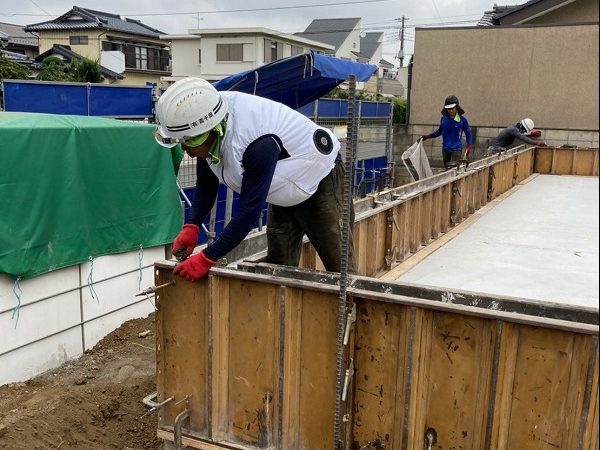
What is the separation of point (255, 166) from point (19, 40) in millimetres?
40646

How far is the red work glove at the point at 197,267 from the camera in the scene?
2848 millimetres

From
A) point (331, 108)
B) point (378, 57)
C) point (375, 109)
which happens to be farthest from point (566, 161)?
point (378, 57)

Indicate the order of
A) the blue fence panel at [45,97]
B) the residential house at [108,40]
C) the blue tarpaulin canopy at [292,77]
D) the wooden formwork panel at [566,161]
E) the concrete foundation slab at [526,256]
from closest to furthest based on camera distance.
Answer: the concrete foundation slab at [526,256] < the blue tarpaulin canopy at [292,77] < the blue fence panel at [45,97] < the wooden formwork panel at [566,161] < the residential house at [108,40]

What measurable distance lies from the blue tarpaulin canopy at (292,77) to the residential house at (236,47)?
24750 mm

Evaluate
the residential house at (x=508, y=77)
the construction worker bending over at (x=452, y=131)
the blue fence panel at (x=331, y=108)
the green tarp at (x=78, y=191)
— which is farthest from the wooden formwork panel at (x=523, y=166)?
the green tarp at (x=78, y=191)

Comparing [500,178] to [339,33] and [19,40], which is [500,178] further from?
[339,33]

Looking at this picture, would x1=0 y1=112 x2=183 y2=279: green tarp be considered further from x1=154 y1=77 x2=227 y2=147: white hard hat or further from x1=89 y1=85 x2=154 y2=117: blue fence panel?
x1=89 y1=85 x2=154 y2=117: blue fence panel

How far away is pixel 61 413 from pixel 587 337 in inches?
137

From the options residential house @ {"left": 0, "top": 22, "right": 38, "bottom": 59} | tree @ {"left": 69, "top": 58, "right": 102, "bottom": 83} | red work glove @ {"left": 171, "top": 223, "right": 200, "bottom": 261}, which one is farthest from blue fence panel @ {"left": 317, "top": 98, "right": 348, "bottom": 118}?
residential house @ {"left": 0, "top": 22, "right": 38, "bottom": 59}

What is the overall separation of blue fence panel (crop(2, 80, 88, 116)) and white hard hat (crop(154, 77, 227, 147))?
6846 millimetres

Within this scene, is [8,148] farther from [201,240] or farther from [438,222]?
[438,222]

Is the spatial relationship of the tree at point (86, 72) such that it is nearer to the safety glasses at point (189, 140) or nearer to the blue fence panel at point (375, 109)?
the blue fence panel at point (375, 109)

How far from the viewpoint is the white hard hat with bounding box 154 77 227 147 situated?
2758 millimetres

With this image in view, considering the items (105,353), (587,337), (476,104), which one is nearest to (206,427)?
(587,337)
